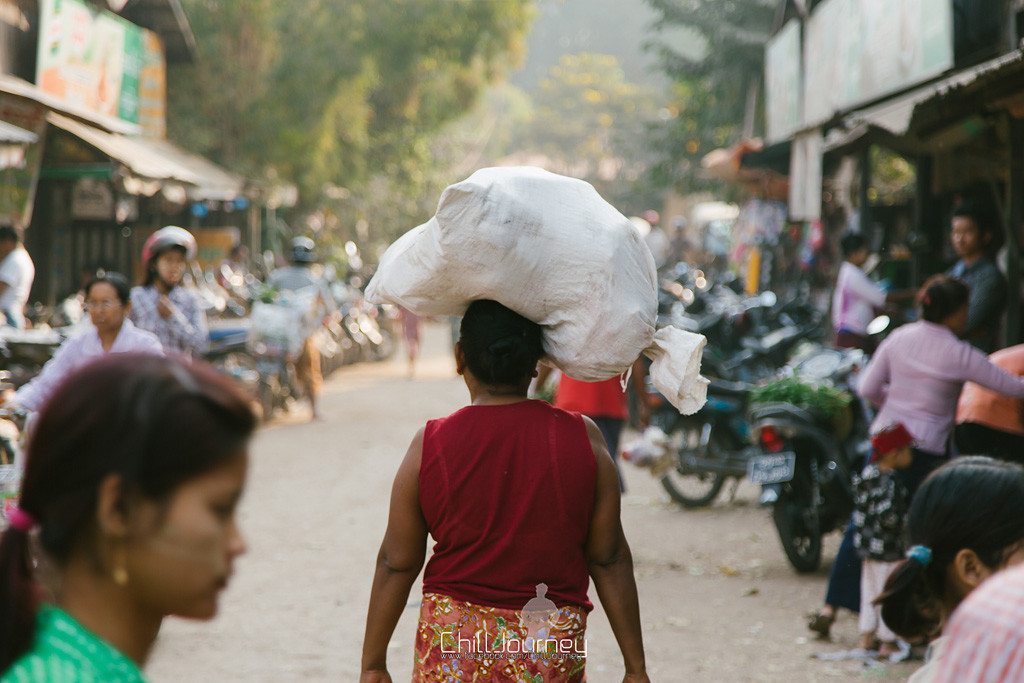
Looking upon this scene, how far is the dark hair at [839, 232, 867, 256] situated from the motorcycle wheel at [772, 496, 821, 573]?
3558mm

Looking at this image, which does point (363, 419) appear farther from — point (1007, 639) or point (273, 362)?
point (1007, 639)

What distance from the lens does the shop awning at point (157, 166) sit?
15.3 meters

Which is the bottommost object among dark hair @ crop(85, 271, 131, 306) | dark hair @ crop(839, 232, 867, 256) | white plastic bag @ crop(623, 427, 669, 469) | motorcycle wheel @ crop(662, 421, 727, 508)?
motorcycle wheel @ crop(662, 421, 727, 508)

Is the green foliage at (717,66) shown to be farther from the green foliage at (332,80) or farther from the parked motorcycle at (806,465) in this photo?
the parked motorcycle at (806,465)

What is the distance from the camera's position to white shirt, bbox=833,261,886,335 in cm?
979

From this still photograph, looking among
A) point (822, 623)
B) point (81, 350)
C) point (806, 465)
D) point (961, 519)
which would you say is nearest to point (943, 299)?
point (822, 623)

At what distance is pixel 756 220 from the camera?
1791cm

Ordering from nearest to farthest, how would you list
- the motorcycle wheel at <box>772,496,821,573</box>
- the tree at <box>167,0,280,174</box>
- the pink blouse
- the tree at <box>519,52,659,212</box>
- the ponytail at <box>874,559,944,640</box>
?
1. the ponytail at <box>874,559,944,640</box>
2. the pink blouse
3. the motorcycle wheel at <box>772,496,821,573</box>
4. the tree at <box>167,0,280,174</box>
5. the tree at <box>519,52,659,212</box>

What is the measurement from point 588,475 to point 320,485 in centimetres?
736

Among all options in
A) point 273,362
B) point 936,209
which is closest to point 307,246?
point 273,362

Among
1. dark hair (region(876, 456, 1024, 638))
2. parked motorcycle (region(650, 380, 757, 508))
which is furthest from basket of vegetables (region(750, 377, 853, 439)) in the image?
dark hair (region(876, 456, 1024, 638))

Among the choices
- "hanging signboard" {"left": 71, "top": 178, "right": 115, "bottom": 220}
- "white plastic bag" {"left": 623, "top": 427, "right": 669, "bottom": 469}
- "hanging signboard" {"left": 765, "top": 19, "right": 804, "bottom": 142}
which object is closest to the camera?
"white plastic bag" {"left": 623, "top": 427, "right": 669, "bottom": 469}

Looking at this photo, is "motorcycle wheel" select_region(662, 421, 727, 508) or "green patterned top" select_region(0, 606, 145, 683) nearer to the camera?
"green patterned top" select_region(0, 606, 145, 683)

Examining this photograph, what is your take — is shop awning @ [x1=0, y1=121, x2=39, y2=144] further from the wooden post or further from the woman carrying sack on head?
the woman carrying sack on head
